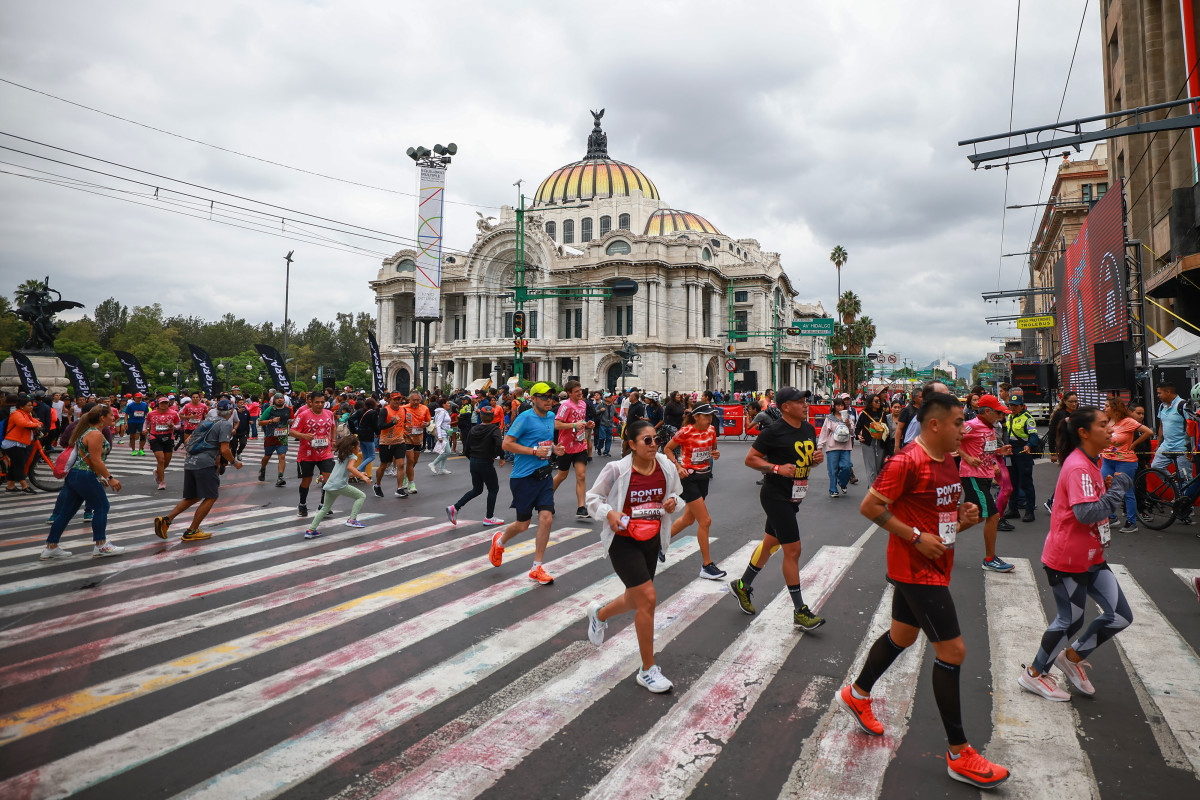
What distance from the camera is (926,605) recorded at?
10.4ft

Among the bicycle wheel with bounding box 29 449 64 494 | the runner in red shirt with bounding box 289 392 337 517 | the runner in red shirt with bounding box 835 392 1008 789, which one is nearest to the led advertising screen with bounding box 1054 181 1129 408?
the runner in red shirt with bounding box 835 392 1008 789

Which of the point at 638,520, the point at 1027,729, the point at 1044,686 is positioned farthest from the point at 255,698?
the point at 1044,686

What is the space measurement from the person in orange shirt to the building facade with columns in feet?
127

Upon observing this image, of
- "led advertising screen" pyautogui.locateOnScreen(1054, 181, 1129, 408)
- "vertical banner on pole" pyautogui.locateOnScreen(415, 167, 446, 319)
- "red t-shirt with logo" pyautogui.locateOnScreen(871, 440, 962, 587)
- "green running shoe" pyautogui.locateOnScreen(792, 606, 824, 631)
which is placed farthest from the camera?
"vertical banner on pole" pyautogui.locateOnScreen(415, 167, 446, 319)

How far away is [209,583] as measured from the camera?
6.34 metres

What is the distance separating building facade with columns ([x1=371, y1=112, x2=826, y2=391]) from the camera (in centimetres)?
5791

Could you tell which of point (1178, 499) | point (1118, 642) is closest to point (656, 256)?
point (1178, 499)

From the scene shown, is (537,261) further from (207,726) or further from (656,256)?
(207,726)

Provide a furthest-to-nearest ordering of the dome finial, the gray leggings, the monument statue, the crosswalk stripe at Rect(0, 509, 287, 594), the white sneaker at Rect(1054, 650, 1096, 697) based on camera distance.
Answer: the dome finial → the monument statue → the crosswalk stripe at Rect(0, 509, 287, 594) → the white sneaker at Rect(1054, 650, 1096, 697) → the gray leggings

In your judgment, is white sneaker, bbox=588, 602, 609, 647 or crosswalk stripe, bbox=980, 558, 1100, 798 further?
white sneaker, bbox=588, 602, 609, 647

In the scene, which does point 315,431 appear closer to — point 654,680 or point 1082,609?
point 654,680

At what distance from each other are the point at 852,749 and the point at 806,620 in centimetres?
168

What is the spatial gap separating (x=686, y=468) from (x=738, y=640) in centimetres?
219

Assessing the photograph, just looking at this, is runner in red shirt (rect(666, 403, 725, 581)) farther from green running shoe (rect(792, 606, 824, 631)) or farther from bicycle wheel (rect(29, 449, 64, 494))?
bicycle wheel (rect(29, 449, 64, 494))
